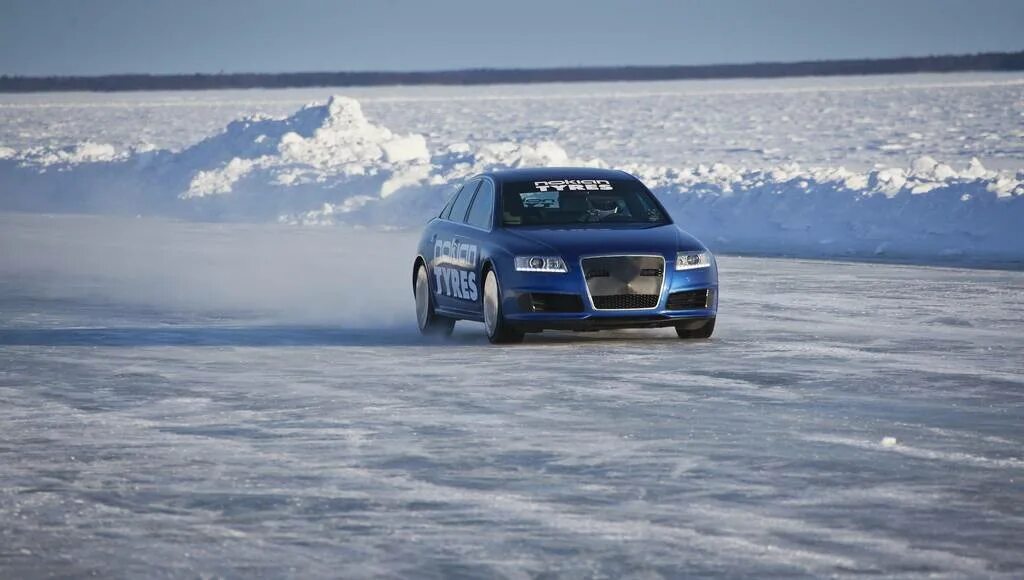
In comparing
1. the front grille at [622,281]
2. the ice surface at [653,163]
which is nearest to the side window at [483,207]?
the front grille at [622,281]

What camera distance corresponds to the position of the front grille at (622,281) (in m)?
15.2

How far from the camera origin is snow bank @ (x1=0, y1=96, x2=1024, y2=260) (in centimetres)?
2905

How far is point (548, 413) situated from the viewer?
1150cm

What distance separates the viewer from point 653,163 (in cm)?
4859

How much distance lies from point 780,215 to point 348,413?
20976mm

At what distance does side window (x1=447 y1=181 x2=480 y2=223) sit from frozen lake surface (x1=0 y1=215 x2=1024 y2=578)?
1.04 metres

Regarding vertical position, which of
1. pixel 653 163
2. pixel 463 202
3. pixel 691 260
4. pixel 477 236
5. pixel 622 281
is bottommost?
pixel 653 163

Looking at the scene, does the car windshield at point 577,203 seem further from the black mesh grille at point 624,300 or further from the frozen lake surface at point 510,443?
the black mesh grille at point 624,300

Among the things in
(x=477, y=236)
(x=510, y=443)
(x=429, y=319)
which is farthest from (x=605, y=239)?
(x=510, y=443)

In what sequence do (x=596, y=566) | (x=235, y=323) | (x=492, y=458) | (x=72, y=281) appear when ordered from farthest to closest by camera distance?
(x=72, y=281), (x=235, y=323), (x=492, y=458), (x=596, y=566)

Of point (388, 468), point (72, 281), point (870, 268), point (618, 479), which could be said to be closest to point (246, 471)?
point (388, 468)

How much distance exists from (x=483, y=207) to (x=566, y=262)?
65.7 inches

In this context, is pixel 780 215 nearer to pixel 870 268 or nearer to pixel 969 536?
pixel 870 268

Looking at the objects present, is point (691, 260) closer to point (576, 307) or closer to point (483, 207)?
point (576, 307)
